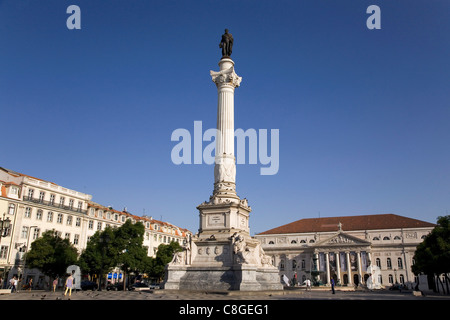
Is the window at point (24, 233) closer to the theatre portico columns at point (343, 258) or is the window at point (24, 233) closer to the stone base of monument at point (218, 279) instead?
the stone base of monument at point (218, 279)

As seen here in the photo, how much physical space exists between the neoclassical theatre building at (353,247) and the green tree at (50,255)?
5477 centimetres

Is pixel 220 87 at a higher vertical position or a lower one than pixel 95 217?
higher

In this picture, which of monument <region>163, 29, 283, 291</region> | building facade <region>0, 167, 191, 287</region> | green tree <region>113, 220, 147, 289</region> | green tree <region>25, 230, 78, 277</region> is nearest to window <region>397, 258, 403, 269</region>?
building facade <region>0, 167, 191, 287</region>

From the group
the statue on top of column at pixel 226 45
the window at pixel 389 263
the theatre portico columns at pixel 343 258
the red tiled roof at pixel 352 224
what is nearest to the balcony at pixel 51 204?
the statue on top of column at pixel 226 45


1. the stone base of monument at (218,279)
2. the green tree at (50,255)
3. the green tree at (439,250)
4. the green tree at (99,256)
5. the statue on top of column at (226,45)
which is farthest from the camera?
the green tree at (99,256)

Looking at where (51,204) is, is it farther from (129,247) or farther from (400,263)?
(400,263)

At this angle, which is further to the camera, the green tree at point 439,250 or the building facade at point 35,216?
the building facade at point 35,216

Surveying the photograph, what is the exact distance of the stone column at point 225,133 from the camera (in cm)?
2712

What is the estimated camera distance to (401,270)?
8294cm

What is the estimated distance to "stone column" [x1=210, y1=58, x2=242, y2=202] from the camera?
27125 millimetres
